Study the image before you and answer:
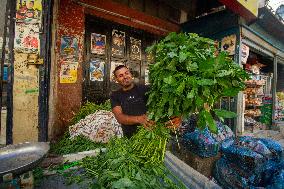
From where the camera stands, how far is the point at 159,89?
8.51 ft

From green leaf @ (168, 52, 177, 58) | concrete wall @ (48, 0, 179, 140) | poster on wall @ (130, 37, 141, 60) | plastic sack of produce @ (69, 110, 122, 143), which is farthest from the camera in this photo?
poster on wall @ (130, 37, 141, 60)

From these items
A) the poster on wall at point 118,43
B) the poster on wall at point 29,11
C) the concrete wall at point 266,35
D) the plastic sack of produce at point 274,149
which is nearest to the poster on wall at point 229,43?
the concrete wall at point 266,35

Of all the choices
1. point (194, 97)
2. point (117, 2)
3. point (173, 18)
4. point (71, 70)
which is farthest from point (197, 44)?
point (173, 18)

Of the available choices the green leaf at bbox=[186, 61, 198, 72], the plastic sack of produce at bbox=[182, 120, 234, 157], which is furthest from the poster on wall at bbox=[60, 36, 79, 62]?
the green leaf at bbox=[186, 61, 198, 72]

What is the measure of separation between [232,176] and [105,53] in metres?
4.01

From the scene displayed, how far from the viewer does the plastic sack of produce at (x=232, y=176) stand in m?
3.38

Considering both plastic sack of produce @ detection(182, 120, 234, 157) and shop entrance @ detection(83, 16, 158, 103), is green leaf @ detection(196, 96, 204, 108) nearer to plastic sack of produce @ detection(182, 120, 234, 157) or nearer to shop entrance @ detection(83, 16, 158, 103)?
plastic sack of produce @ detection(182, 120, 234, 157)

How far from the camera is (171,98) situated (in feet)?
7.90

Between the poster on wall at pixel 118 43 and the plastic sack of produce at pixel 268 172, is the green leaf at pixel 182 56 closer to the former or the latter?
the plastic sack of produce at pixel 268 172

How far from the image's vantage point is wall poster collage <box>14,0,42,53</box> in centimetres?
388

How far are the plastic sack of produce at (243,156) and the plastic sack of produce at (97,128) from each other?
210 cm

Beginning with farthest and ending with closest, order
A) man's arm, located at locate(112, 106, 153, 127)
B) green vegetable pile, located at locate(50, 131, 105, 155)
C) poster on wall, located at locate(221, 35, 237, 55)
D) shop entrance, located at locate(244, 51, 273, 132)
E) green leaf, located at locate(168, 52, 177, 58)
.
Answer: shop entrance, located at locate(244, 51, 273, 132) < poster on wall, located at locate(221, 35, 237, 55) < green vegetable pile, located at locate(50, 131, 105, 155) < man's arm, located at locate(112, 106, 153, 127) < green leaf, located at locate(168, 52, 177, 58)

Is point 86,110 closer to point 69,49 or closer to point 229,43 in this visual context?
point 69,49

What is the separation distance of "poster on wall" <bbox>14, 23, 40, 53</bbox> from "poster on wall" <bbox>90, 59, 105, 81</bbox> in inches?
72.0
